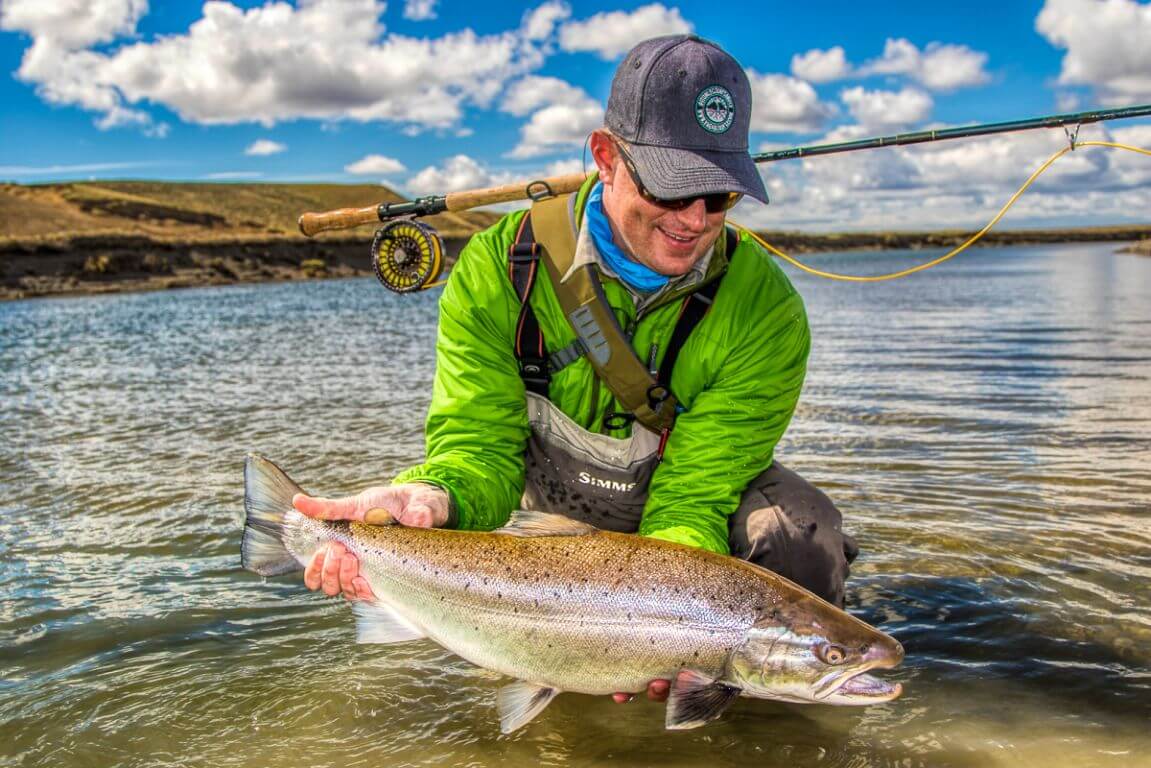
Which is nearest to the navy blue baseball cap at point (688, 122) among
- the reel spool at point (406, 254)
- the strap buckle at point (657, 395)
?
the strap buckle at point (657, 395)

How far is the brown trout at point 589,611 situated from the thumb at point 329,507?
4 centimetres

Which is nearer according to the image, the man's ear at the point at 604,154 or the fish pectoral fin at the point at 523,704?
the fish pectoral fin at the point at 523,704

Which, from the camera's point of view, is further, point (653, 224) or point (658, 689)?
point (653, 224)

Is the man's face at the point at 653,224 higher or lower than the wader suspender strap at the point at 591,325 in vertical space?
higher

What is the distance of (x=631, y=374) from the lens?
3.96m

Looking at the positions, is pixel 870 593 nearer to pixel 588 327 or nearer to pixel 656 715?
pixel 656 715

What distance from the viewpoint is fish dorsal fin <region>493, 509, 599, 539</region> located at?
3.38 m

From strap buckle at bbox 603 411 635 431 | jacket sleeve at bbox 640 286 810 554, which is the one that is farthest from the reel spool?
jacket sleeve at bbox 640 286 810 554

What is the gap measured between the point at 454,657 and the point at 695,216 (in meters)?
2.43

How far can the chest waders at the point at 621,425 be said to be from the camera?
3.96 m

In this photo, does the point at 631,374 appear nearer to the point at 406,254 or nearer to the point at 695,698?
the point at 695,698

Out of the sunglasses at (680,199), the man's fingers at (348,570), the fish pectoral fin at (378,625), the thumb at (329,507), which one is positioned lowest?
the fish pectoral fin at (378,625)

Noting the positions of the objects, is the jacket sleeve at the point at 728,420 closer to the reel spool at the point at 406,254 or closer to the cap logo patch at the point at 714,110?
the cap logo patch at the point at 714,110

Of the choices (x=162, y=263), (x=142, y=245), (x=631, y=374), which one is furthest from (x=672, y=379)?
(x=142, y=245)
